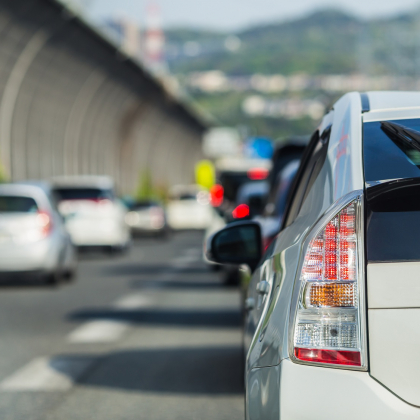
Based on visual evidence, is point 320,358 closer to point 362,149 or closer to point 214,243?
point 362,149

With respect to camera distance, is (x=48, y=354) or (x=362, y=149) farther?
(x=48, y=354)

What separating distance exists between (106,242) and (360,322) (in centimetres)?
2192

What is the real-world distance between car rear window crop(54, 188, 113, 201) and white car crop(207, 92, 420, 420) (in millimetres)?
20874

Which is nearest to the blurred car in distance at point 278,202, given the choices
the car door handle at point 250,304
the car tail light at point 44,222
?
the car door handle at point 250,304

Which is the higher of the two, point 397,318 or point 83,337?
point 397,318

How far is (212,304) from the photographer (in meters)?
12.7

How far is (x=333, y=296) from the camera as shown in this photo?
289cm

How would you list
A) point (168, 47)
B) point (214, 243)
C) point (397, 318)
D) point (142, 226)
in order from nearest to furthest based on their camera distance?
1. point (397, 318)
2. point (214, 243)
3. point (142, 226)
4. point (168, 47)

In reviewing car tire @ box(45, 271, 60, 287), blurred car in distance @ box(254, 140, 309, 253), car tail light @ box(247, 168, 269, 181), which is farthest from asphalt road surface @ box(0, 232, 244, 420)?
car tail light @ box(247, 168, 269, 181)

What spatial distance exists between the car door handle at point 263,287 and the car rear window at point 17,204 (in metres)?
12.1

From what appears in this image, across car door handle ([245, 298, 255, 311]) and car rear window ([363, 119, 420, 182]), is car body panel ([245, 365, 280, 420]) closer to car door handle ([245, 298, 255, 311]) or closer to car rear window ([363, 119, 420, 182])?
car rear window ([363, 119, 420, 182])

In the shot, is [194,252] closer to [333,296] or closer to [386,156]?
[386,156]

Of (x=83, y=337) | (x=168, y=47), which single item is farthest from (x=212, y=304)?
(x=168, y=47)

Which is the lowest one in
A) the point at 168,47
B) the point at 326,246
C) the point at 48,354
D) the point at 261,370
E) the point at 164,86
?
the point at 48,354
